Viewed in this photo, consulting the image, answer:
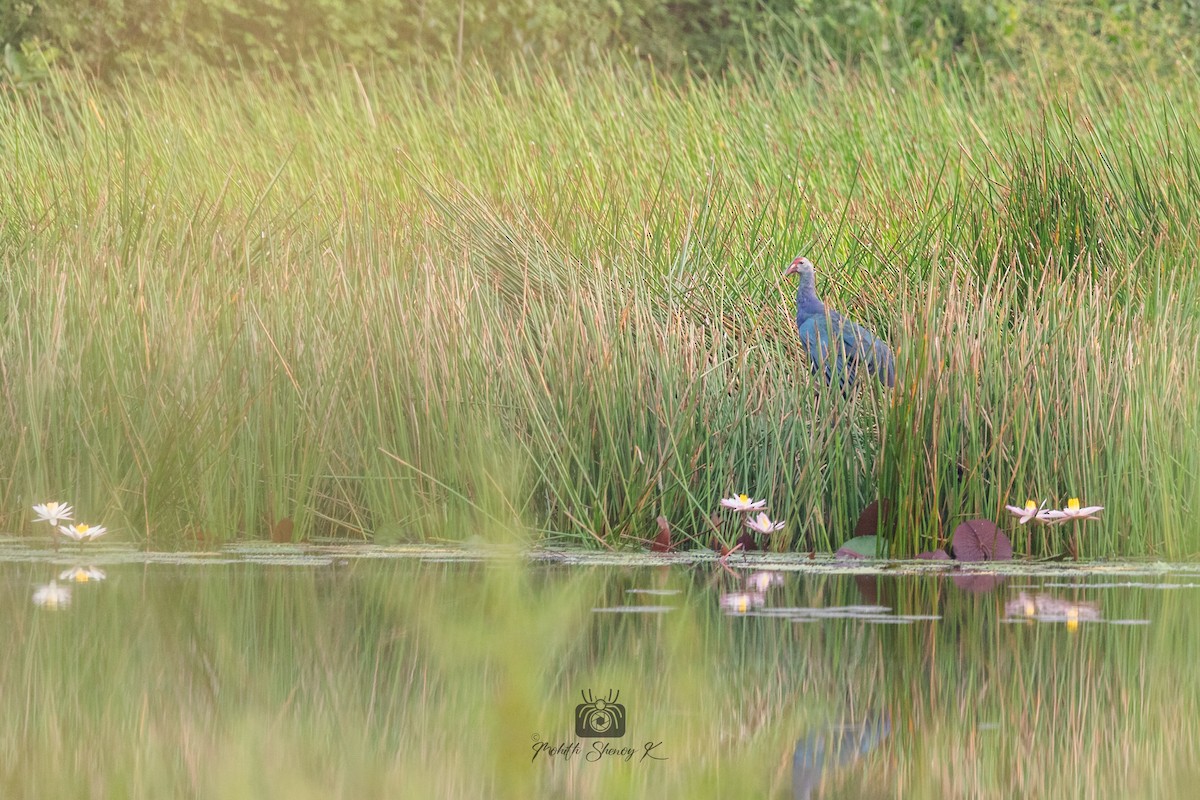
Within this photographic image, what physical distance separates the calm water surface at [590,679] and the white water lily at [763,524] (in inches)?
7.2

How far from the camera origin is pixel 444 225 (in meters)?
6.45

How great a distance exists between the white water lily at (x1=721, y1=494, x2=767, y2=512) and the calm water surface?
217mm

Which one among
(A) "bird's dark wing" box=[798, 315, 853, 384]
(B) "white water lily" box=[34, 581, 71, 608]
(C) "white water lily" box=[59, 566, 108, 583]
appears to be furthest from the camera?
(A) "bird's dark wing" box=[798, 315, 853, 384]

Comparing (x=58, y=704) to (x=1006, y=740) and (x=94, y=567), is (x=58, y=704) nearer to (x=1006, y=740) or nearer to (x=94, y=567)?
(x=94, y=567)

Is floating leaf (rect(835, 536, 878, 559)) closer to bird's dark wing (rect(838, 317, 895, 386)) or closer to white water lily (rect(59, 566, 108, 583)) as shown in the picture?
bird's dark wing (rect(838, 317, 895, 386))

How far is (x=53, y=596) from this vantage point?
13.6 feet

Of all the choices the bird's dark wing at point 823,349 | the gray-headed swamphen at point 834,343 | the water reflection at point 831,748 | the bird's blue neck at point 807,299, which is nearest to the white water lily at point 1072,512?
the gray-headed swamphen at point 834,343

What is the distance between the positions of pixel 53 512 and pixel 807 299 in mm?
2460

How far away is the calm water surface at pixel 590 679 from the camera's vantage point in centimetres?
277

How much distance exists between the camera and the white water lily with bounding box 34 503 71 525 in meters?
4.81

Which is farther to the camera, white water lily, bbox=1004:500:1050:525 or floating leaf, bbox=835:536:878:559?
floating leaf, bbox=835:536:878:559

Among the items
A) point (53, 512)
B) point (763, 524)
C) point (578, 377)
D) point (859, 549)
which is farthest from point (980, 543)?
point (53, 512)

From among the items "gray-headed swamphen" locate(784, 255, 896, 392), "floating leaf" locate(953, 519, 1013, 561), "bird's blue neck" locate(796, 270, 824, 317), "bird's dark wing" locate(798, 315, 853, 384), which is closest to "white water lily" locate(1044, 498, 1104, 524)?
"floating leaf" locate(953, 519, 1013, 561)

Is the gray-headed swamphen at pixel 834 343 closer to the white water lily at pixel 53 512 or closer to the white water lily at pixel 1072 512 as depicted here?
the white water lily at pixel 1072 512
